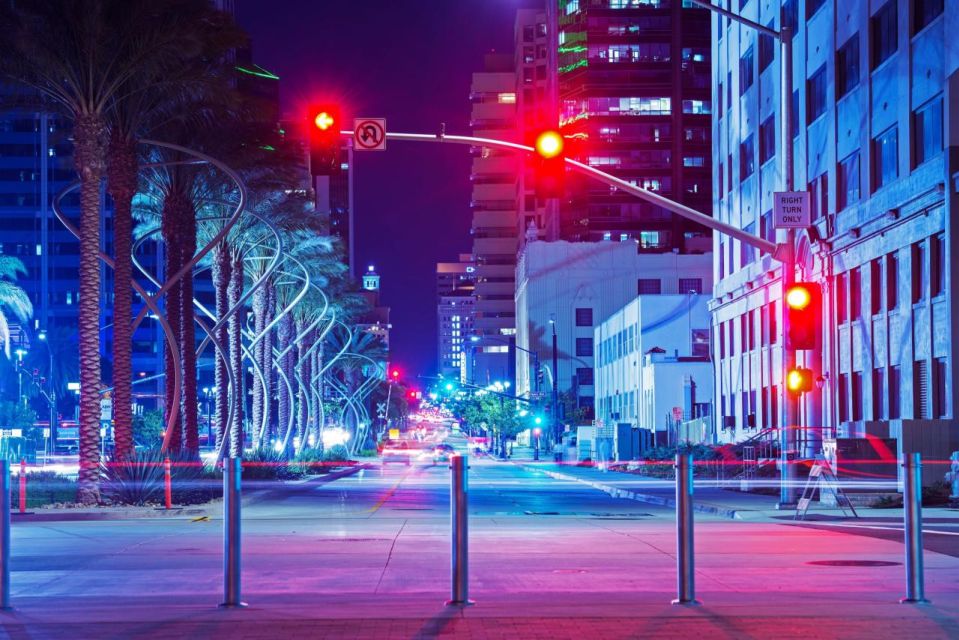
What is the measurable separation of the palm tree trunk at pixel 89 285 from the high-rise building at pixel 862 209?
15073mm

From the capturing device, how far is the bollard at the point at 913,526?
33.0ft

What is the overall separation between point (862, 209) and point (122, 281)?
23278 millimetres

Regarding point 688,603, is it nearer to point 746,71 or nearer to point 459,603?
point 459,603

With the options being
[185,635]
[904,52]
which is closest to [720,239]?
[904,52]

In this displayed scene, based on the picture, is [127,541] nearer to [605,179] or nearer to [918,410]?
[605,179]

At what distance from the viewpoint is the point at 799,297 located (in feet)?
73.8

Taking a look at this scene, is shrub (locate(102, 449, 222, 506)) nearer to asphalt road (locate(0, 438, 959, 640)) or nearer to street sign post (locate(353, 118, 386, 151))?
asphalt road (locate(0, 438, 959, 640))

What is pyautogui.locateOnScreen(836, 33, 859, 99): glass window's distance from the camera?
1766 inches

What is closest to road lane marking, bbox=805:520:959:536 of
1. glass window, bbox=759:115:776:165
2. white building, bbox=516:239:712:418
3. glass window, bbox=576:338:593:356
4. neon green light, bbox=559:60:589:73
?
glass window, bbox=759:115:776:165

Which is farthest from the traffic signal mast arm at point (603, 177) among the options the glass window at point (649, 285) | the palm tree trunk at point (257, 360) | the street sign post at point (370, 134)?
the glass window at point (649, 285)

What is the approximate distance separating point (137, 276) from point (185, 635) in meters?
151

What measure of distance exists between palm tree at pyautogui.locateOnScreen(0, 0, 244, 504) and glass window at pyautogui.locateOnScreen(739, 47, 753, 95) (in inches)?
1320

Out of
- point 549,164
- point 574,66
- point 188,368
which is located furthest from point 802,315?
point 574,66

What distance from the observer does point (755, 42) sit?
58.1m
